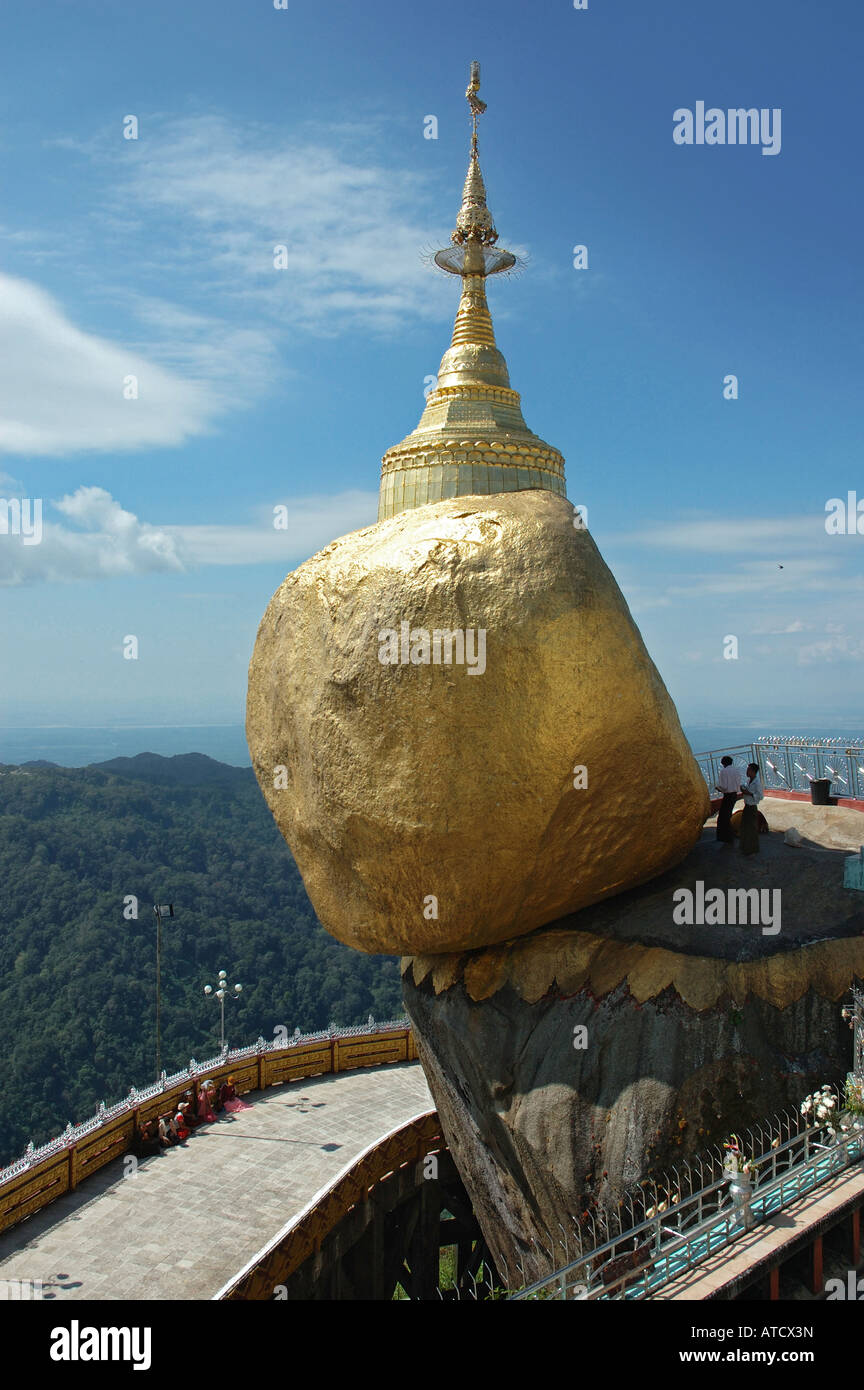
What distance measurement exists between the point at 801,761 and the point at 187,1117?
12888mm

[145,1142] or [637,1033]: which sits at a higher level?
[637,1033]

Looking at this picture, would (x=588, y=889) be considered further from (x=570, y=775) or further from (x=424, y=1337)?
(x=424, y=1337)

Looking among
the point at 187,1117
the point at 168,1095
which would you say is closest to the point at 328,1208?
the point at 187,1117

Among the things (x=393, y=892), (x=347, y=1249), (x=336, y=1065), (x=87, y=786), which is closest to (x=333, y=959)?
(x=87, y=786)

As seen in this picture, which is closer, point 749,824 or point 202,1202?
point 749,824

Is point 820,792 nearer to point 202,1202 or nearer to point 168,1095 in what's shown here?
point 202,1202

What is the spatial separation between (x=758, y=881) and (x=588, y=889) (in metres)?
2.00

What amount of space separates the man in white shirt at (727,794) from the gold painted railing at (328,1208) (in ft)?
26.6

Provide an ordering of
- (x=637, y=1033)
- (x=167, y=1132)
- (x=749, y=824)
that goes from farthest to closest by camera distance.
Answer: (x=167, y=1132), (x=749, y=824), (x=637, y=1033)

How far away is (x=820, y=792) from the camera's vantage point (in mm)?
14945

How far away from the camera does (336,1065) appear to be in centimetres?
2055

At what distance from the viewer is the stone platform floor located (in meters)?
12.7

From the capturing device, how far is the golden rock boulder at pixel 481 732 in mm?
9445

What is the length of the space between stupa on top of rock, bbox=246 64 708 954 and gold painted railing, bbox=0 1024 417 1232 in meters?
7.24
